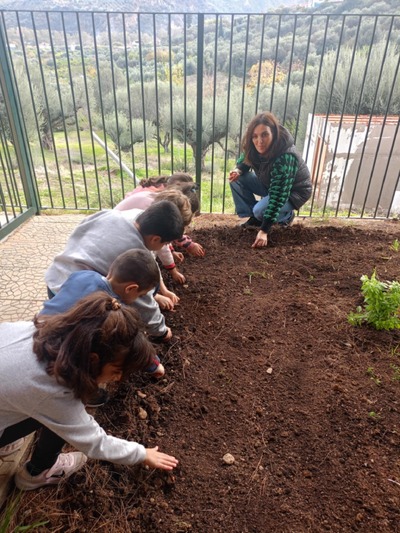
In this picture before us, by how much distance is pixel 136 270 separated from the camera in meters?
1.78

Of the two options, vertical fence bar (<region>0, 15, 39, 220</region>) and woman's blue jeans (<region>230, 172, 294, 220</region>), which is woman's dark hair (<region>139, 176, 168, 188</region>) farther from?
vertical fence bar (<region>0, 15, 39, 220</region>)

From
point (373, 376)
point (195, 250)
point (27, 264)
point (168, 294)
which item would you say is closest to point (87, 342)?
point (168, 294)

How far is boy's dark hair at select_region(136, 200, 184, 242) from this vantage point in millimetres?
2125

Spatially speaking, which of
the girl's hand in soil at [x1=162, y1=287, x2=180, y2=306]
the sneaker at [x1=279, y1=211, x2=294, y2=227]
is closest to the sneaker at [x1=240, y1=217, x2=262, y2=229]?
the sneaker at [x1=279, y1=211, x2=294, y2=227]

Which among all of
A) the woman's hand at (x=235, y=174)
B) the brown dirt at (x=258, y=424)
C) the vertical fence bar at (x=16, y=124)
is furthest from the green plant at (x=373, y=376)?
the vertical fence bar at (x=16, y=124)

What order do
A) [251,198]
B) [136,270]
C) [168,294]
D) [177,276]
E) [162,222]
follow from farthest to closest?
[251,198] < [177,276] < [168,294] < [162,222] < [136,270]

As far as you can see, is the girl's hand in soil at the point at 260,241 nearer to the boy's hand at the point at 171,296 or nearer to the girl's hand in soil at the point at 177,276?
the girl's hand in soil at the point at 177,276

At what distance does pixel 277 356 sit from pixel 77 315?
1467mm

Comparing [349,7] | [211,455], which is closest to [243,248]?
[211,455]

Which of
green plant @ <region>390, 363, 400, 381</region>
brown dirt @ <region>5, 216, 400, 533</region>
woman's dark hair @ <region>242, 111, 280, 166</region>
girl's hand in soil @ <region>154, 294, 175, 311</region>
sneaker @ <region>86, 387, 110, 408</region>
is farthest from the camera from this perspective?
woman's dark hair @ <region>242, 111, 280, 166</region>

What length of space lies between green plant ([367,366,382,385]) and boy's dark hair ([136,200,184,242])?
1365 mm

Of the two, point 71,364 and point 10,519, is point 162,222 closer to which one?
point 71,364

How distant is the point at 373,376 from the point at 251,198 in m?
2.62

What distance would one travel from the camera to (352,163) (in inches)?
378
